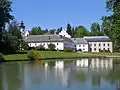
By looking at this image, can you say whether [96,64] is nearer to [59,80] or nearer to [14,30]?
[59,80]

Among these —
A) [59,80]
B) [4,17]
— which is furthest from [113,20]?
[4,17]

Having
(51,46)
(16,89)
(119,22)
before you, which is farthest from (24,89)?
(51,46)

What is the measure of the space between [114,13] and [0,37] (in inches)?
2094

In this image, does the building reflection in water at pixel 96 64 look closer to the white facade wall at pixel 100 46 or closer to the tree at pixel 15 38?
the tree at pixel 15 38

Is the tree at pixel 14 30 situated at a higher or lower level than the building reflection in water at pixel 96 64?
higher

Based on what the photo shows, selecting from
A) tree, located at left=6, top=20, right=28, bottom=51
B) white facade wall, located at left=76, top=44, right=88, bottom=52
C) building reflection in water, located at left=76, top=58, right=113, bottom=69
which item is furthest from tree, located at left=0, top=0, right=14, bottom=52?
white facade wall, located at left=76, top=44, right=88, bottom=52

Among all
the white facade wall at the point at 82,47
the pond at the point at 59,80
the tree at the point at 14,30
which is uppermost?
the tree at the point at 14,30

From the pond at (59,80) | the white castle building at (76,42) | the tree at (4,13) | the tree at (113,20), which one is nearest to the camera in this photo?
the tree at (113,20)

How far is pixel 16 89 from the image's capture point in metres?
19.4

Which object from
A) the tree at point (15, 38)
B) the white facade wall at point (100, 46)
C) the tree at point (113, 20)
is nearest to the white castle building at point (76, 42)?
the white facade wall at point (100, 46)

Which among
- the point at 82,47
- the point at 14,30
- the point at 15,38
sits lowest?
the point at 82,47

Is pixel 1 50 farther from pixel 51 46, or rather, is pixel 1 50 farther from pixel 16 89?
pixel 16 89

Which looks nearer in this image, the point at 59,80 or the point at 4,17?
the point at 59,80

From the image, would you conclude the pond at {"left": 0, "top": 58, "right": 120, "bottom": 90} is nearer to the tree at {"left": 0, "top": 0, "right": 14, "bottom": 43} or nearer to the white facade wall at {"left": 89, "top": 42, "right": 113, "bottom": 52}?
the tree at {"left": 0, "top": 0, "right": 14, "bottom": 43}
